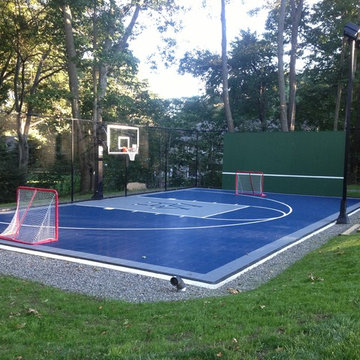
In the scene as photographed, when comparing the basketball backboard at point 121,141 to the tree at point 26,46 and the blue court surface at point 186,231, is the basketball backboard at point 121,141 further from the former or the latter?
the tree at point 26,46

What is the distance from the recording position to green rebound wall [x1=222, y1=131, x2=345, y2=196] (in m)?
18.3

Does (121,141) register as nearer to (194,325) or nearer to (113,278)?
(113,278)

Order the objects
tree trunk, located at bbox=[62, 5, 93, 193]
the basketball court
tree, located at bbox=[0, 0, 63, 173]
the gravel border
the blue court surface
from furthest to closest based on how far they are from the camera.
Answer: tree, located at bbox=[0, 0, 63, 173] < tree trunk, located at bbox=[62, 5, 93, 193] < the basketball court < the blue court surface < the gravel border

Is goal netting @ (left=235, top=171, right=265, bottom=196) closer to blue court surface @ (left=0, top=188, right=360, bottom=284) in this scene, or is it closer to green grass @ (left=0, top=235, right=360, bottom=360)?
blue court surface @ (left=0, top=188, right=360, bottom=284)

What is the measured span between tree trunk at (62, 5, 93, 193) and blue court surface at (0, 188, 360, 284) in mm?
2375

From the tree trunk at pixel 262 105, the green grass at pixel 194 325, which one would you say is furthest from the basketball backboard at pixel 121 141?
the green grass at pixel 194 325

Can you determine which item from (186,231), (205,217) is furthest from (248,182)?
(186,231)

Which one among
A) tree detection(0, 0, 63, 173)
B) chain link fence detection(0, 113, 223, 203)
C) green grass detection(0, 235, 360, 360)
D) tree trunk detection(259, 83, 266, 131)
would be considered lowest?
green grass detection(0, 235, 360, 360)

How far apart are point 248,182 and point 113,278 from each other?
A: 13707mm

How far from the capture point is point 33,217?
9562 mm

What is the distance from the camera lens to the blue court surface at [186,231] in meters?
7.21

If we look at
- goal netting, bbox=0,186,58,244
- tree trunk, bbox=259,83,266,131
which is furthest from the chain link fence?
tree trunk, bbox=259,83,266,131

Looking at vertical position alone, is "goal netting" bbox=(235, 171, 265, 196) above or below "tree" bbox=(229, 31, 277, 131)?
below

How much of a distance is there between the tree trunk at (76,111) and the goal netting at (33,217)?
8.12 m
